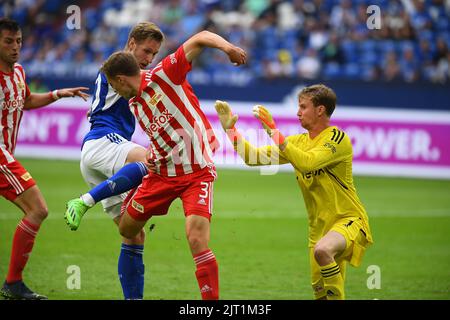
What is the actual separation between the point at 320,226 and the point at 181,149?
50.6 inches

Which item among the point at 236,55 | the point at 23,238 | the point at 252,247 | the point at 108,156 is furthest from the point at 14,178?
the point at 252,247

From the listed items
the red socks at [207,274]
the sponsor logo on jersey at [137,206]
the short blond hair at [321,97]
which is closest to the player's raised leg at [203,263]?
the red socks at [207,274]

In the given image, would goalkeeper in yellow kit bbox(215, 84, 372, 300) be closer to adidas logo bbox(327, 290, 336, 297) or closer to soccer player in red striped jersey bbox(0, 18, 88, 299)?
adidas logo bbox(327, 290, 336, 297)

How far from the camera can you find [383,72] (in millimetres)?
18703

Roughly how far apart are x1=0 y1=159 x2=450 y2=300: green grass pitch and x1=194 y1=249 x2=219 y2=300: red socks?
4.33 ft

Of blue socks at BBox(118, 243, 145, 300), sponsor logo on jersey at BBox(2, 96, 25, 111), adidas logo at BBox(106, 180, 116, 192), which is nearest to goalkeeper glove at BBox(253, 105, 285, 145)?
adidas logo at BBox(106, 180, 116, 192)

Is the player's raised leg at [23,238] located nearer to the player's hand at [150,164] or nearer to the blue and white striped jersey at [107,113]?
the blue and white striped jersey at [107,113]

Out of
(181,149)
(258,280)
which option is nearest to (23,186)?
(181,149)

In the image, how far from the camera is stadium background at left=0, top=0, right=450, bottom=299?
8.51 metres

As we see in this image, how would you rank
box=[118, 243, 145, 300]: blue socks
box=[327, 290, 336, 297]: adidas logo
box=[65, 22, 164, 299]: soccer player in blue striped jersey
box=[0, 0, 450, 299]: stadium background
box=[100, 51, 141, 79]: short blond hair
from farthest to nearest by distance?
box=[0, 0, 450, 299]: stadium background, box=[118, 243, 145, 300]: blue socks, box=[65, 22, 164, 299]: soccer player in blue striped jersey, box=[100, 51, 141, 79]: short blond hair, box=[327, 290, 336, 297]: adidas logo

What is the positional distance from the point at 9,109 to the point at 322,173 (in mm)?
2996

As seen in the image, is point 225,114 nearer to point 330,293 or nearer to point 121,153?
point 121,153

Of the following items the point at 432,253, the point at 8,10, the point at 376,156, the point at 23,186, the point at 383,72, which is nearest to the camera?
the point at 23,186

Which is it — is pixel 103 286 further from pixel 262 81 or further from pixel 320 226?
pixel 262 81
